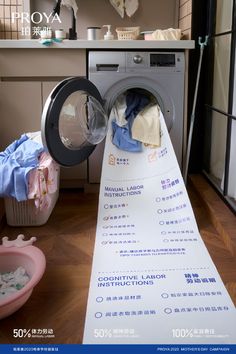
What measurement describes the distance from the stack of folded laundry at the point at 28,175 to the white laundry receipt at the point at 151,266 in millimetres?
356

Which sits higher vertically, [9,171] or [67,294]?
[9,171]

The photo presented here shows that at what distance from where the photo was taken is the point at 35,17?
3059 mm

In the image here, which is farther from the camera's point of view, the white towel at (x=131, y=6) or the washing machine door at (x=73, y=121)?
the white towel at (x=131, y=6)

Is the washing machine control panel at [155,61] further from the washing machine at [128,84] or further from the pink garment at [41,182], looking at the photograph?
the pink garment at [41,182]

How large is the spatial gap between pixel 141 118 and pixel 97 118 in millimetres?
296

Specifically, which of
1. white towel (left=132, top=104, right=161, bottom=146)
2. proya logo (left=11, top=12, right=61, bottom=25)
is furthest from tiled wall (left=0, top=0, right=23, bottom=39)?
white towel (left=132, top=104, right=161, bottom=146)

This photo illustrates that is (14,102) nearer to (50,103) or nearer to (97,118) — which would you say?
(97,118)

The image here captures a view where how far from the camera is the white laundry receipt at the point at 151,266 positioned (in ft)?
4.24

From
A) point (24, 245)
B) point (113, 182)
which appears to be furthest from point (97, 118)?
point (24, 245)

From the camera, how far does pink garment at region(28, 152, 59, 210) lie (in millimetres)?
1951

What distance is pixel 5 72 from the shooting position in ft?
8.17

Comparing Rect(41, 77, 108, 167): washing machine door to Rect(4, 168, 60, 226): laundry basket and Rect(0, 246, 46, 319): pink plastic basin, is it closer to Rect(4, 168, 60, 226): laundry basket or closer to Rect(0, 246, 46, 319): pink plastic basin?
Rect(4, 168, 60, 226): laundry basket

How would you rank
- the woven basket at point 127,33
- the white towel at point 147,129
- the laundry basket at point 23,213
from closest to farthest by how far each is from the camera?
the laundry basket at point 23,213 < the white towel at point 147,129 < the woven basket at point 127,33

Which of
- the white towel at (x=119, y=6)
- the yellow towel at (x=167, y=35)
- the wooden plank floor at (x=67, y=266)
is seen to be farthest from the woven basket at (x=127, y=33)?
the wooden plank floor at (x=67, y=266)
